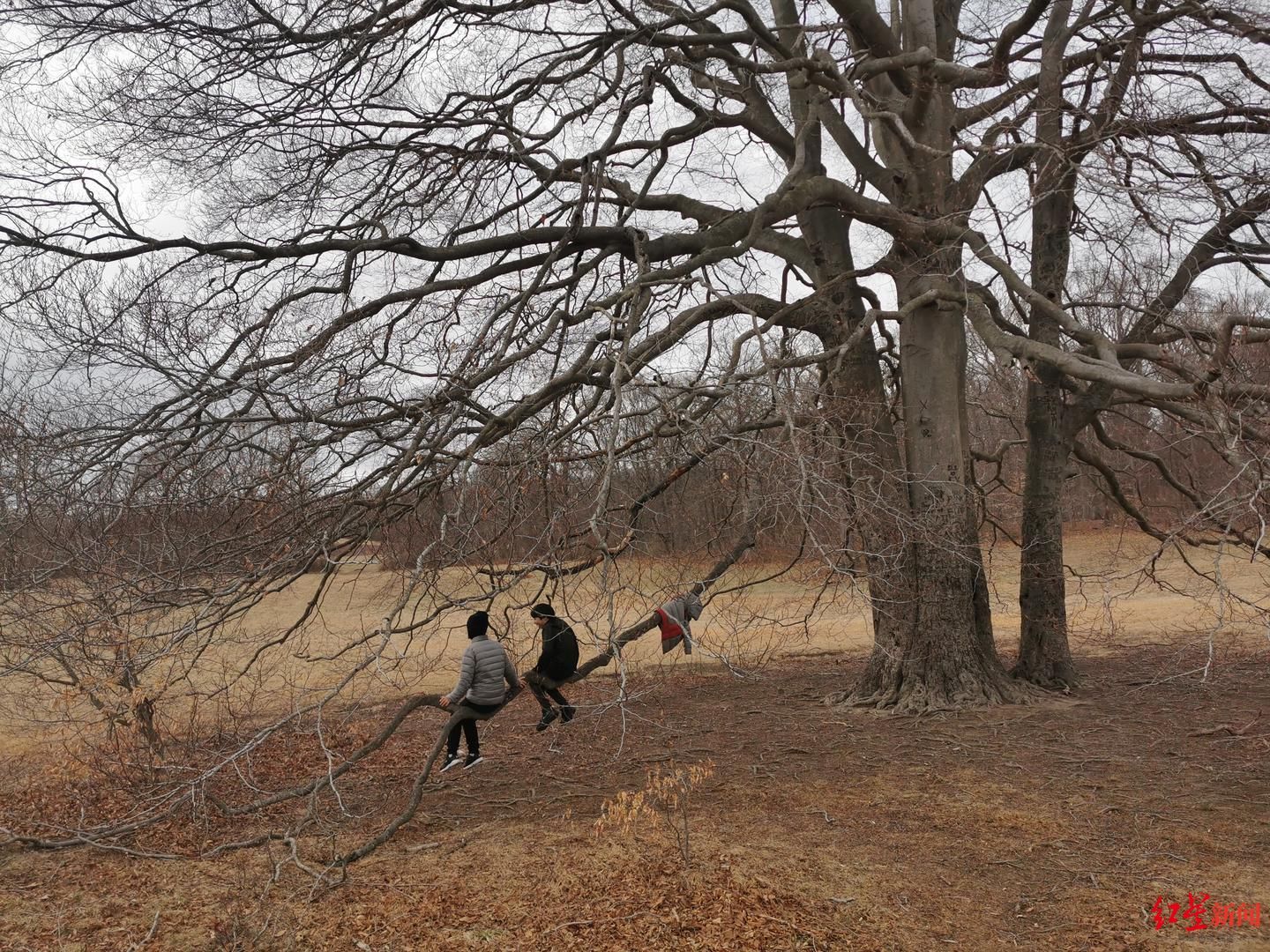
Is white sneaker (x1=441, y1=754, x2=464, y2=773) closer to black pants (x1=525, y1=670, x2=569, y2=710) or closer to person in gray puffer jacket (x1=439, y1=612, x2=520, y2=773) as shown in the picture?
person in gray puffer jacket (x1=439, y1=612, x2=520, y2=773)

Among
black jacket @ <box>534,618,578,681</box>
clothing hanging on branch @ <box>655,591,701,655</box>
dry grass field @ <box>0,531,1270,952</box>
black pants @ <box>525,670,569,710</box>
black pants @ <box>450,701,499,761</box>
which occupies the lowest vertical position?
dry grass field @ <box>0,531,1270,952</box>

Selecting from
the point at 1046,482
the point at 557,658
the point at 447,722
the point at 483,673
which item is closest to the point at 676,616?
the point at 557,658

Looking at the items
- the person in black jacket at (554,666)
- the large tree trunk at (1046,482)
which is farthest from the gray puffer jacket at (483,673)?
the large tree trunk at (1046,482)

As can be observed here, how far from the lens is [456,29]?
26.3 feet

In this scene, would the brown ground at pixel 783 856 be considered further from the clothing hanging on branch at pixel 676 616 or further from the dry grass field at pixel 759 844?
the clothing hanging on branch at pixel 676 616

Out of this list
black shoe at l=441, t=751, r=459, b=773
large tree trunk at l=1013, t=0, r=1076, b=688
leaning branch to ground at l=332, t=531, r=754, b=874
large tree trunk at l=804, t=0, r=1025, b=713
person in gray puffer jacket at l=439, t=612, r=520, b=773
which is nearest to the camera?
leaning branch to ground at l=332, t=531, r=754, b=874

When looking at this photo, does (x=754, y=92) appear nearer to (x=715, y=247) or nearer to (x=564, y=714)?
(x=715, y=247)

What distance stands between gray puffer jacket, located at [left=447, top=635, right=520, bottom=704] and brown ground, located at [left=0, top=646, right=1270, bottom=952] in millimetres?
794

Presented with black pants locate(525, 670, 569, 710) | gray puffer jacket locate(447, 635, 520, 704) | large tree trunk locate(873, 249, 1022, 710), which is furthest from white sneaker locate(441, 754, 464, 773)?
large tree trunk locate(873, 249, 1022, 710)

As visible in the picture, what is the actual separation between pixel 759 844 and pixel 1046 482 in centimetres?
593

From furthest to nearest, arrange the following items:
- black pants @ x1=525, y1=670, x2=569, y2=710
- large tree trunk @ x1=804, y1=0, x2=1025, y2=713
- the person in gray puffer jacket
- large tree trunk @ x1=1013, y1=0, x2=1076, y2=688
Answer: large tree trunk @ x1=1013, y1=0, x2=1076, y2=688
large tree trunk @ x1=804, y1=0, x2=1025, y2=713
black pants @ x1=525, y1=670, x2=569, y2=710
the person in gray puffer jacket

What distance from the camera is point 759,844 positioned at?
19.3 ft

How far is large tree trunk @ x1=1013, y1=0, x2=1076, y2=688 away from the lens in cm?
994

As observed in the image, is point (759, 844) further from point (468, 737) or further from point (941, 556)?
point (941, 556)
